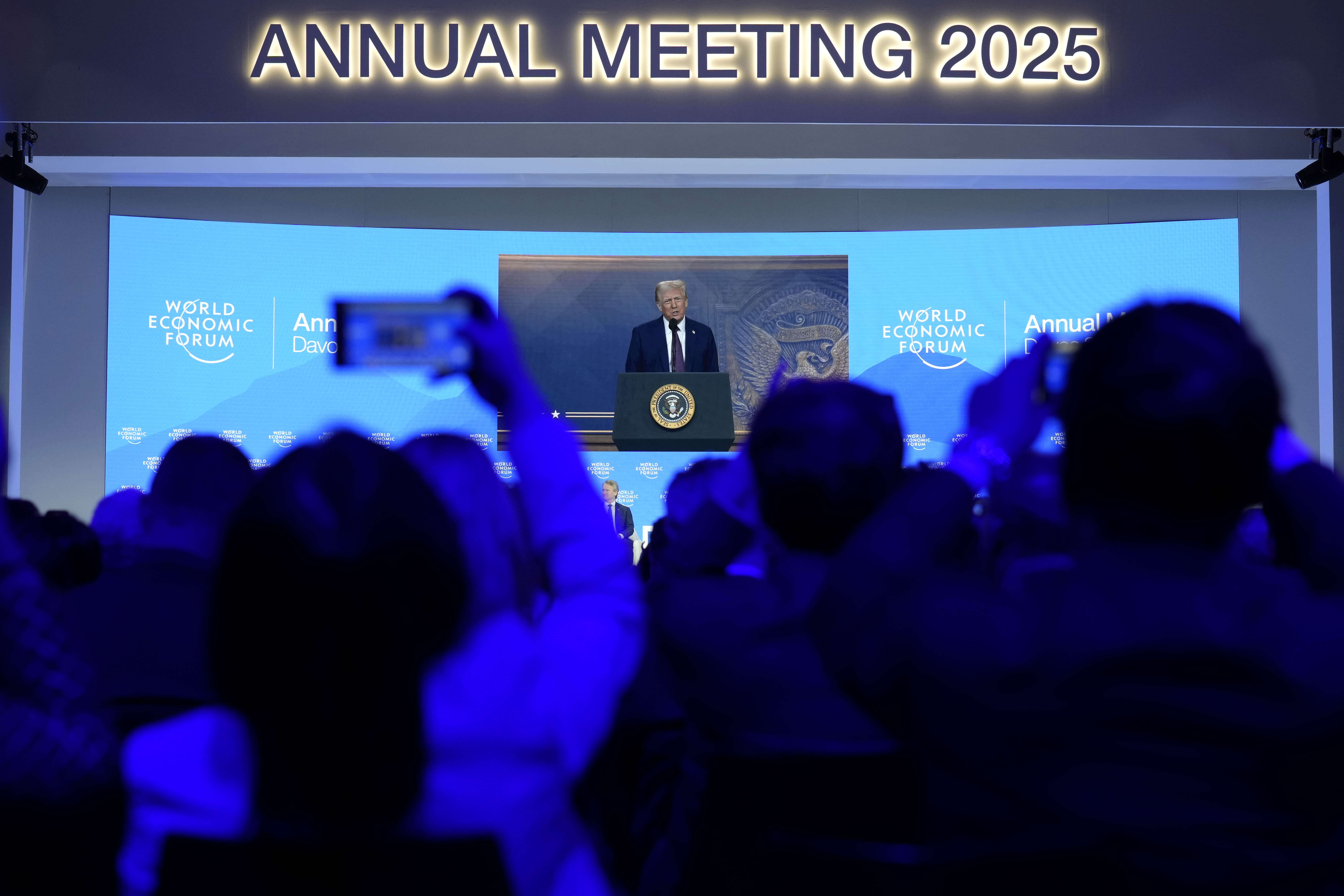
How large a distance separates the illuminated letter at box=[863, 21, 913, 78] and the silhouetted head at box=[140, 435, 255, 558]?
3.58 meters

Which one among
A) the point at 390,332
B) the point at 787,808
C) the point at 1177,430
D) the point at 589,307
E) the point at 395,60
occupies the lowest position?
the point at 787,808

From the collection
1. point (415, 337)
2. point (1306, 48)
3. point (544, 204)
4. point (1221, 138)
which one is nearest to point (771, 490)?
point (415, 337)

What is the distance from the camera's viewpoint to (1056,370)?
46.8 inches

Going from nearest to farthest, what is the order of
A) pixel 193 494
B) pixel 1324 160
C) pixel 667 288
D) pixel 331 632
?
pixel 331 632 < pixel 193 494 < pixel 1324 160 < pixel 667 288

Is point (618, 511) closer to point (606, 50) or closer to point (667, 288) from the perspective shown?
point (667, 288)

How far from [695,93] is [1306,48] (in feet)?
8.94

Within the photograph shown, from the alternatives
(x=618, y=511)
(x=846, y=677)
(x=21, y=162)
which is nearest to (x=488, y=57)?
(x=21, y=162)

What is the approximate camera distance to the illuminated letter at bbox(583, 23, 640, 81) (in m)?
4.68

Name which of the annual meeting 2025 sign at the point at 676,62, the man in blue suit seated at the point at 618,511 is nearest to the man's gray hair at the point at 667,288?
the man in blue suit seated at the point at 618,511

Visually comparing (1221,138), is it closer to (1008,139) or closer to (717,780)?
(1008,139)

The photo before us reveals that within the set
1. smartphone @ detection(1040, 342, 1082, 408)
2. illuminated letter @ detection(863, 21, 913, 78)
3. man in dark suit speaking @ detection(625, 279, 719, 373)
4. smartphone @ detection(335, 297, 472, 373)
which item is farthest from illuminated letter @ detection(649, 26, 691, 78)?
smartphone @ detection(1040, 342, 1082, 408)

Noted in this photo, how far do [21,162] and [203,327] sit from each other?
2215mm

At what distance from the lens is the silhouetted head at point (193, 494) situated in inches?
73.4

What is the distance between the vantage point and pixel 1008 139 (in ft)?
18.0
